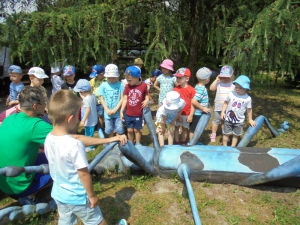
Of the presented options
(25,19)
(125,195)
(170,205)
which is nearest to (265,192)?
(170,205)

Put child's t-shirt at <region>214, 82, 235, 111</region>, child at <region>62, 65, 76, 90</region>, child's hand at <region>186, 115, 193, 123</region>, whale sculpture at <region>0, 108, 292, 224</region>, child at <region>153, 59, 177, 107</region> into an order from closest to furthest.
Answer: whale sculpture at <region>0, 108, 292, 224</region> < child's hand at <region>186, 115, 193, 123</region> < child's t-shirt at <region>214, 82, 235, 111</region> < child at <region>153, 59, 177, 107</region> < child at <region>62, 65, 76, 90</region>

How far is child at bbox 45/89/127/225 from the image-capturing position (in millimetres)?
1764

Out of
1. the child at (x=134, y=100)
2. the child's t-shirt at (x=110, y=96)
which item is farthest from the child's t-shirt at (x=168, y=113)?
the child's t-shirt at (x=110, y=96)

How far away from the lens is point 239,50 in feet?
12.8

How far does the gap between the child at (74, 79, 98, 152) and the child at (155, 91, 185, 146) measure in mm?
1028

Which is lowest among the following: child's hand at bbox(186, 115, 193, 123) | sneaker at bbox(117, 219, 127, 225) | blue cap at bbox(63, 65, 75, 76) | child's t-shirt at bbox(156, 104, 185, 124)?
sneaker at bbox(117, 219, 127, 225)

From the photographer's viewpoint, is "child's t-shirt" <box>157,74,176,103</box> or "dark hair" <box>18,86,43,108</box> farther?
"child's t-shirt" <box>157,74,176,103</box>

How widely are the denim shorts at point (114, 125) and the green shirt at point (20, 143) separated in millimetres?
1633

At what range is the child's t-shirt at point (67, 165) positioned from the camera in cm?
176

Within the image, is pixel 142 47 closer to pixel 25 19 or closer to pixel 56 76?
pixel 56 76

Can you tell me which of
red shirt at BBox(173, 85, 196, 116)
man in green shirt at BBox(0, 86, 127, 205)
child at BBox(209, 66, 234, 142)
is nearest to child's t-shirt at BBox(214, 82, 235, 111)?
child at BBox(209, 66, 234, 142)

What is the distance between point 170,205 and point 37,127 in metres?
1.46

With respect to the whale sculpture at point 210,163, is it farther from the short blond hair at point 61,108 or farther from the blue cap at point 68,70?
the blue cap at point 68,70

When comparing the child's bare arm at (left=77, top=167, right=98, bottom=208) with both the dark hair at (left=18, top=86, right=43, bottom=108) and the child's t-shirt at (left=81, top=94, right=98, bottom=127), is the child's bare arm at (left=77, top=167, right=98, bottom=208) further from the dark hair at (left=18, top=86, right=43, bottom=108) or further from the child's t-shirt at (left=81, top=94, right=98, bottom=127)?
A: the child's t-shirt at (left=81, top=94, right=98, bottom=127)
